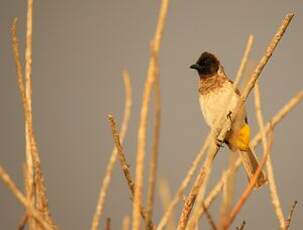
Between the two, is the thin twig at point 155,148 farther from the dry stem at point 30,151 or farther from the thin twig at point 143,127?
the dry stem at point 30,151

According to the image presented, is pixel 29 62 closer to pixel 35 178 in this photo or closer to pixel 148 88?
pixel 35 178

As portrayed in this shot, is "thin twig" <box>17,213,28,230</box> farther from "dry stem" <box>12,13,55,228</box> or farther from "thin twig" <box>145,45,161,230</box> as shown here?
"thin twig" <box>145,45,161,230</box>

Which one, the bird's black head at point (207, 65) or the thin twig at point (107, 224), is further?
the bird's black head at point (207, 65)

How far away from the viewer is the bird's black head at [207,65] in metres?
4.30

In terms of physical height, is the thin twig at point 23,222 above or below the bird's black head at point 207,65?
Answer: below

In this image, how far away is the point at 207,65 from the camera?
14.2 feet

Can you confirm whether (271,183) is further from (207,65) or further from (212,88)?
(207,65)

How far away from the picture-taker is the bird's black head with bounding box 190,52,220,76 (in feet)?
14.1

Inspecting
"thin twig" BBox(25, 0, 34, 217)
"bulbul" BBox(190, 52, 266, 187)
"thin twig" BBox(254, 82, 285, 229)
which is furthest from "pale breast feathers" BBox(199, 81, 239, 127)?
"thin twig" BBox(25, 0, 34, 217)

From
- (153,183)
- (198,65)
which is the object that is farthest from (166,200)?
(198,65)

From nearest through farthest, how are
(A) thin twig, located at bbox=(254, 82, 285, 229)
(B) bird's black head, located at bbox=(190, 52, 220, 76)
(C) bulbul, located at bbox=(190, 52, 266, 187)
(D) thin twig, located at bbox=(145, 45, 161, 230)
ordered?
(D) thin twig, located at bbox=(145, 45, 161, 230) → (A) thin twig, located at bbox=(254, 82, 285, 229) → (C) bulbul, located at bbox=(190, 52, 266, 187) → (B) bird's black head, located at bbox=(190, 52, 220, 76)

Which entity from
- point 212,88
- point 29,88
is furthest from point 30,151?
point 212,88

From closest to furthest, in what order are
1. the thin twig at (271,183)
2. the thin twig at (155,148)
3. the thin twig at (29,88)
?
1. the thin twig at (155,148)
2. the thin twig at (29,88)
3. the thin twig at (271,183)

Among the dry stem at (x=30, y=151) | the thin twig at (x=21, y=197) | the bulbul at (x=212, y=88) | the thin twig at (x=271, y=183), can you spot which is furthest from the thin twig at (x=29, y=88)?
the bulbul at (x=212, y=88)
